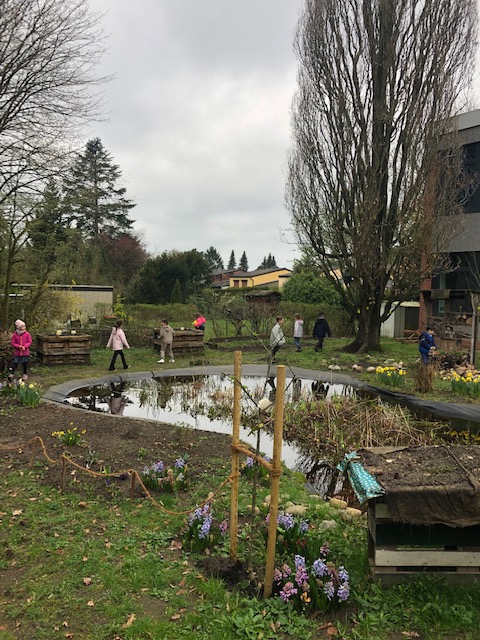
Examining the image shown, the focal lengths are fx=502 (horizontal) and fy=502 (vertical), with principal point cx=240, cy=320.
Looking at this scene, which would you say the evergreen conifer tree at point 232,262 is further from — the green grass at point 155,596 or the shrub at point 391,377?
the green grass at point 155,596

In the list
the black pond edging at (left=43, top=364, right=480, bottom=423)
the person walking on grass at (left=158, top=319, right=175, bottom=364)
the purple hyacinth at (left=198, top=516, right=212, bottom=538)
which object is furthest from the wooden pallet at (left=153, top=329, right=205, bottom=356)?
the purple hyacinth at (left=198, top=516, right=212, bottom=538)

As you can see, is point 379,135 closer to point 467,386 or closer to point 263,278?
point 467,386

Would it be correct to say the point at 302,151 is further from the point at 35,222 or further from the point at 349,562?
the point at 349,562

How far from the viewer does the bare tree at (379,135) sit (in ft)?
56.6

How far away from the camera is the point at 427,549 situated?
12.3ft

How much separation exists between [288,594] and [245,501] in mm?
2160

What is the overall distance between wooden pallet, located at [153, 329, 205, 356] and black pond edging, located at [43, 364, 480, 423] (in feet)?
8.01

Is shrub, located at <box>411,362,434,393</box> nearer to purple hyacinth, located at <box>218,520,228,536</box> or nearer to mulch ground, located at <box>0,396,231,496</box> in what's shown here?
mulch ground, located at <box>0,396,231,496</box>

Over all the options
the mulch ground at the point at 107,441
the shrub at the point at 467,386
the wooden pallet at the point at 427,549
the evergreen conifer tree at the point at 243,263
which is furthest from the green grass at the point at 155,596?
the evergreen conifer tree at the point at 243,263

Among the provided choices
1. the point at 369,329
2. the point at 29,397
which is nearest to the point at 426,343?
the point at 369,329

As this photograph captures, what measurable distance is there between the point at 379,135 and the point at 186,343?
33.3 feet

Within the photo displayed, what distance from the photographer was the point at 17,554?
4297 mm

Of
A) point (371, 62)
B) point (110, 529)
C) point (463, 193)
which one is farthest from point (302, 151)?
point (110, 529)

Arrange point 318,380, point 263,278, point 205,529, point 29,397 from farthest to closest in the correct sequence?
point 263,278, point 318,380, point 29,397, point 205,529
